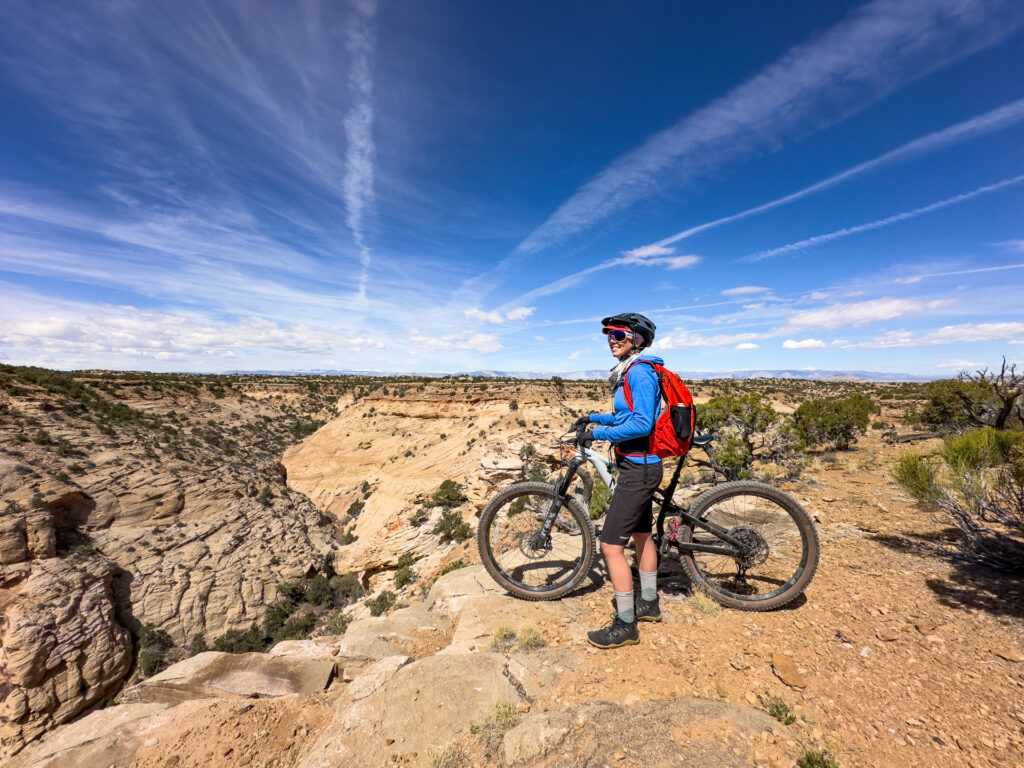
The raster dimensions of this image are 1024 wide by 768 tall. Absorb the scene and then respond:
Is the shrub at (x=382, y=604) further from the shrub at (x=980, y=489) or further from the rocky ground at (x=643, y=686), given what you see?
the shrub at (x=980, y=489)

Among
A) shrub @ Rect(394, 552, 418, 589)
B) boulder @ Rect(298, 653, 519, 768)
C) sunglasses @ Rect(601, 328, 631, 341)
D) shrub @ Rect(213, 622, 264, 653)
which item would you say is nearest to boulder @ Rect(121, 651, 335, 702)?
boulder @ Rect(298, 653, 519, 768)

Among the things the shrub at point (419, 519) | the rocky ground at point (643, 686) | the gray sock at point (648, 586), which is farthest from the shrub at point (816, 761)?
the shrub at point (419, 519)

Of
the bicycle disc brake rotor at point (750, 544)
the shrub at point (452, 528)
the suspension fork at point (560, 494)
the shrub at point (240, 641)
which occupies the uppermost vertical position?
the suspension fork at point (560, 494)

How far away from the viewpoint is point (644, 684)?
3322 millimetres

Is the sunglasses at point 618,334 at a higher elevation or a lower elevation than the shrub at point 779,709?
higher

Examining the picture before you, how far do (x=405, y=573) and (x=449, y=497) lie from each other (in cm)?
450

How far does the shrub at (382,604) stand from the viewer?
1140 centimetres

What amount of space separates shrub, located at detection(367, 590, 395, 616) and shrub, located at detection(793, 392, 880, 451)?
16538mm

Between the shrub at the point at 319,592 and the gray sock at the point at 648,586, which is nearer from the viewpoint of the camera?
the gray sock at the point at 648,586

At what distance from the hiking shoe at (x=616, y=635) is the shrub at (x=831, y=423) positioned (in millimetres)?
15458

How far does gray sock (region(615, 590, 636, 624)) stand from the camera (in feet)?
13.0

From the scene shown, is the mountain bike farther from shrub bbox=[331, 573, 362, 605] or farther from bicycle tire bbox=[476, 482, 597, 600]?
shrub bbox=[331, 573, 362, 605]

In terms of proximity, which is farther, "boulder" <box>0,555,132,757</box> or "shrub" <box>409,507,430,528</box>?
"shrub" <box>409,507,430,528</box>

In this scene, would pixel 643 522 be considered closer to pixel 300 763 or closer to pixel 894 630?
pixel 894 630
